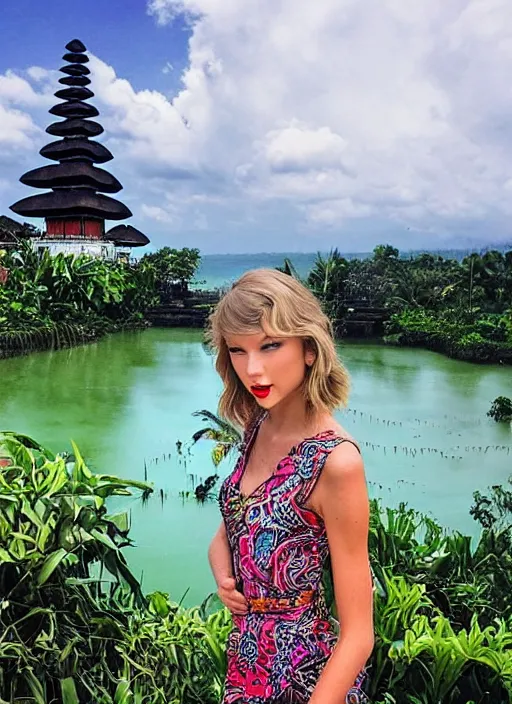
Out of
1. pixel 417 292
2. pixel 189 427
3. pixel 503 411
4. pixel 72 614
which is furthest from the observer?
pixel 417 292

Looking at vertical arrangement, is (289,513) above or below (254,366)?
below

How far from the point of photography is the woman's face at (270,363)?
754mm

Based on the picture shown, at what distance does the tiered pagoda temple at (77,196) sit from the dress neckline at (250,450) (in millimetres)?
13631

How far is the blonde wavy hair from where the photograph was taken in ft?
2.44

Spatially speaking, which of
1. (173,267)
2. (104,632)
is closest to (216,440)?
(104,632)

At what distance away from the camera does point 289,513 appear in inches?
29.0

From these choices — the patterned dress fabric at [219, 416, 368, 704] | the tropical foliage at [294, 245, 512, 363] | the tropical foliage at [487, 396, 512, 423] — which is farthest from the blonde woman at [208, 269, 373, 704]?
the tropical foliage at [294, 245, 512, 363]

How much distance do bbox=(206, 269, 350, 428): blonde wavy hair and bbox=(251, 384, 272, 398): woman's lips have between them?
0.04 meters

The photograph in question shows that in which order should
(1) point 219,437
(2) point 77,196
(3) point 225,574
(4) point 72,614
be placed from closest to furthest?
(3) point 225,574, (4) point 72,614, (1) point 219,437, (2) point 77,196

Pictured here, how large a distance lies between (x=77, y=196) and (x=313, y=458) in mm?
14540

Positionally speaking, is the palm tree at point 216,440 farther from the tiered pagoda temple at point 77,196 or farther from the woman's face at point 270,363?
the tiered pagoda temple at point 77,196

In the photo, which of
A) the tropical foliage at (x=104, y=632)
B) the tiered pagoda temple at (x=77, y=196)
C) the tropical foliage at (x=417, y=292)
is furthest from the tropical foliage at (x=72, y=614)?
the tiered pagoda temple at (x=77, y=196)

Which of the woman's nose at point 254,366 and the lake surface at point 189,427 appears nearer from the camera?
the woman's nose at point 254,366

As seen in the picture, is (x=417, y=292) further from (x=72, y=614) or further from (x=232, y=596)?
(x=232, y=596)
